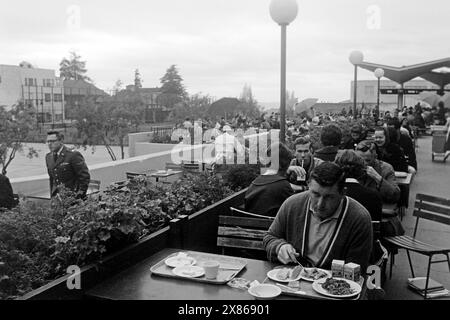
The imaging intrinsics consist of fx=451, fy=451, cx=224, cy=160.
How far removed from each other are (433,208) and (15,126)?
11067 millimetres

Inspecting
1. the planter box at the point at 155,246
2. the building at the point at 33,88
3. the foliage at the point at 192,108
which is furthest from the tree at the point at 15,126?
the building at the point at 33,88

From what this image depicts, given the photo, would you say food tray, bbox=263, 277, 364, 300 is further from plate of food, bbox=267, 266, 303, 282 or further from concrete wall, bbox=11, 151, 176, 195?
concrete wall, bbox=11, 151, 176, 195

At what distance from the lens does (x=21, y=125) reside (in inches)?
490

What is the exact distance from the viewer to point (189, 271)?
2.83 m

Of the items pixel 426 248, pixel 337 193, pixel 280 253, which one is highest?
pixel 337 193

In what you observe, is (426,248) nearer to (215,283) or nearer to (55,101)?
(215,283)

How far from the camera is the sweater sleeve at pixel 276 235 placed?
10.3ft

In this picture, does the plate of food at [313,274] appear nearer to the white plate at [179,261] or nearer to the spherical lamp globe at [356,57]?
the white plate at [179,261]

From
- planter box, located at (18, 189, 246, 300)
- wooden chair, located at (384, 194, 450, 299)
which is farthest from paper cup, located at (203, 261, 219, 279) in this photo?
wooden chair, located at (384, 194, 450, 299)

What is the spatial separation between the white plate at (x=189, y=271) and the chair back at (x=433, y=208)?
2.90 metres

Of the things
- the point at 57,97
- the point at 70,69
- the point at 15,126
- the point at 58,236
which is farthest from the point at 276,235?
the point at 70,69
